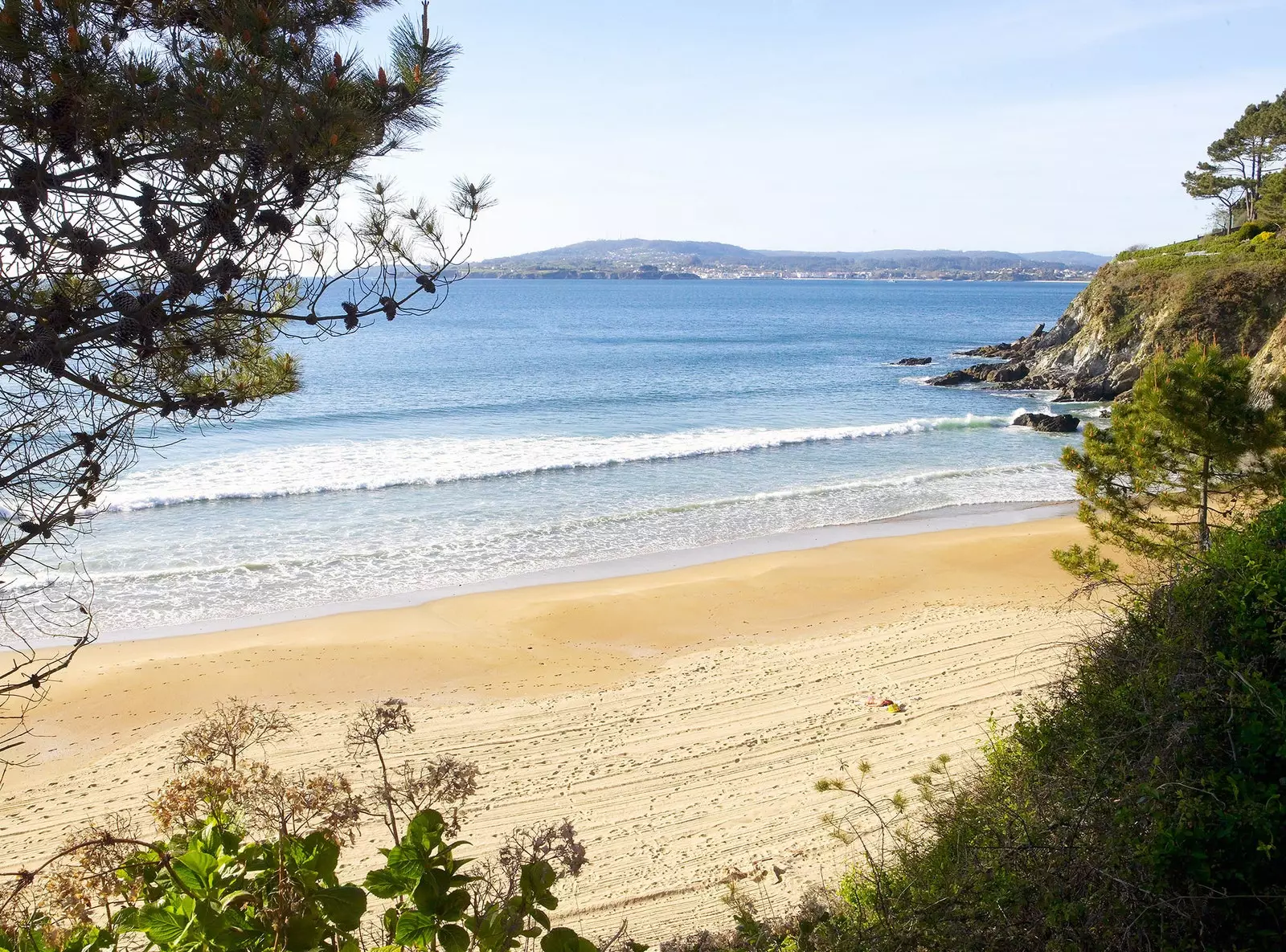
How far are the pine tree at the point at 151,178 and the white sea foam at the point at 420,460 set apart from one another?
763 inches

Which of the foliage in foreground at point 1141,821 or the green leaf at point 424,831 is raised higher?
the green leaf at point 424,831

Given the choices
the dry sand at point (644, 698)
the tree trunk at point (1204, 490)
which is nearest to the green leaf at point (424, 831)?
the dry sand at point (644, 698)

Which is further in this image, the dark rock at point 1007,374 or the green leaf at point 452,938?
the dark rock at point 1007,374

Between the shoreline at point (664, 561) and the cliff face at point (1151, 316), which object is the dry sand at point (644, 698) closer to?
the shoreline at point (664, 561)

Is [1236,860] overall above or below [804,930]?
above

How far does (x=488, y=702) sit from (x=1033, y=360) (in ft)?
143

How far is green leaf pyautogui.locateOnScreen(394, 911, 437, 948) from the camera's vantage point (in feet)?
9.43

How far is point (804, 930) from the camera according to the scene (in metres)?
4.48

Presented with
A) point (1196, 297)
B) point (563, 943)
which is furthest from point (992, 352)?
point (563, 943)

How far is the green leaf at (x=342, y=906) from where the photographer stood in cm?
295

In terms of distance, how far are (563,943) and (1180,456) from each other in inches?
417

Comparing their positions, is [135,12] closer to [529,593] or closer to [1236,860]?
[1236,860]

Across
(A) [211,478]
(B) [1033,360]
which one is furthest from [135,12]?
Answer: (B) [1033,360]

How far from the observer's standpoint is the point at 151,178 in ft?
13.8
